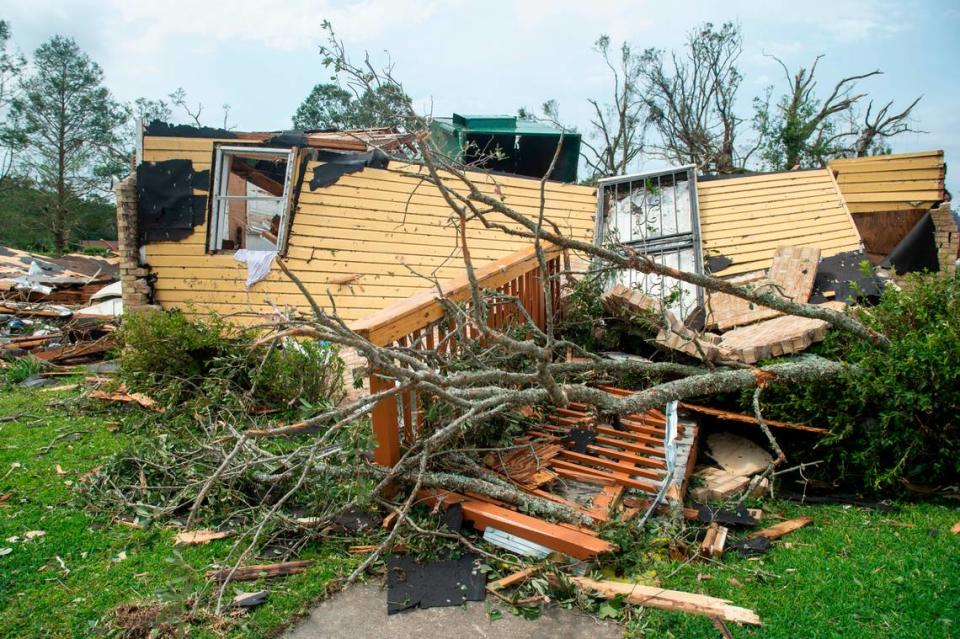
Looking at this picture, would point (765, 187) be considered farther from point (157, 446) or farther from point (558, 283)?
point (157, 446)

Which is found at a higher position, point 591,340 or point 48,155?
point 48,155

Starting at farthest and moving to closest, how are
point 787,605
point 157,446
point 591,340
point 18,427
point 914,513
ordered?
point 591,340 < point 18,427 < point 157,446 < point 914,513 < point 787,605

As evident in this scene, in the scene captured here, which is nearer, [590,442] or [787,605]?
[787,605]

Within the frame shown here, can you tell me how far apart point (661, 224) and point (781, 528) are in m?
5.54

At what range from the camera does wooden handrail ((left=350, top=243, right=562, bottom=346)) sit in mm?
3289

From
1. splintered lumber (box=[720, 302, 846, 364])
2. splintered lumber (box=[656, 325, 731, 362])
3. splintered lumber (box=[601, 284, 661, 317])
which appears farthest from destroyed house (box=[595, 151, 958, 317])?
splintered lumber (box=[656, 325, 731, 362])

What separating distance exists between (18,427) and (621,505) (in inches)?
203

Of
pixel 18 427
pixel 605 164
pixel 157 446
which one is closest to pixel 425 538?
pixel 157 446

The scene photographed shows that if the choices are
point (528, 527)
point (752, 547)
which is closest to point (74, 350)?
point (528, 527)

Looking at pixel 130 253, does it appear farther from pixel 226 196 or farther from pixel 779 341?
pixel 779 341

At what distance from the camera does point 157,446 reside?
414 cm

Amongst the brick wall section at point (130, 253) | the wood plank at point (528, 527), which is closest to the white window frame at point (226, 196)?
the brick wall section at point (130, 253)

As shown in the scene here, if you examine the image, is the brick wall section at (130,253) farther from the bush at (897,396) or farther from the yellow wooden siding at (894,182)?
the yellow wooden siding at (894,182)

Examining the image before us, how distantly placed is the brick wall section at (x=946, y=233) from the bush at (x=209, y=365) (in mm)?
8699
